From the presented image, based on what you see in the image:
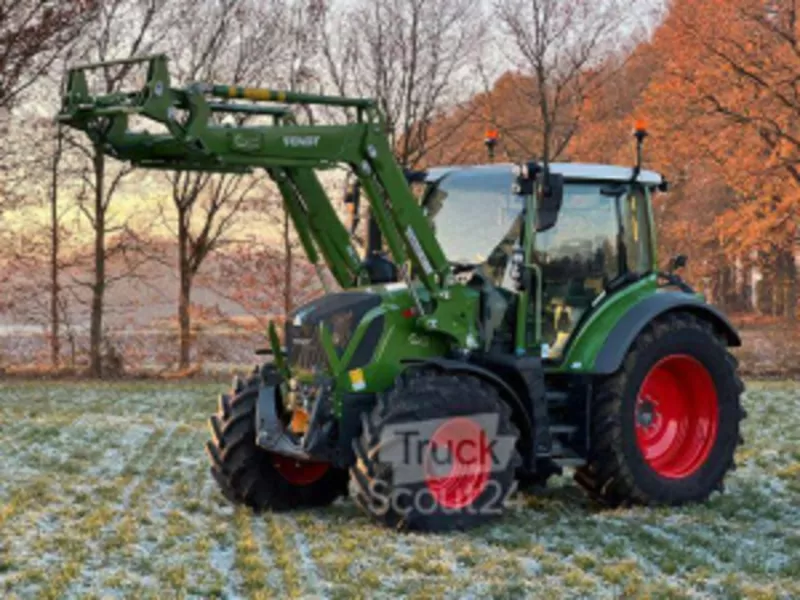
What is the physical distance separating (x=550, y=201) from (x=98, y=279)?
19267 mm

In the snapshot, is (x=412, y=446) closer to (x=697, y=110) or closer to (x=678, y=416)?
(x=678, y=416)

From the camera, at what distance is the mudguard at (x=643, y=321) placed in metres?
8.34

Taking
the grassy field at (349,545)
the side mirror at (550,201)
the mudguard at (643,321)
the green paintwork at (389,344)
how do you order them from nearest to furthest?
the grassy field at (349,545) → the green paintwork at (389,344) → the side mirror at (550,201) → the mudguard at (643,321)

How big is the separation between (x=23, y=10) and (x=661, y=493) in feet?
62.6

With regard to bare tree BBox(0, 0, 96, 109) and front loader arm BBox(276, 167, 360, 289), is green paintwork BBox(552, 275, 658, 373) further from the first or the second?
bare tree BBox(0, 0, 96, 109)

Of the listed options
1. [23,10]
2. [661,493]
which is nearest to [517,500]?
[661,493]

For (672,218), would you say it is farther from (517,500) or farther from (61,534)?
(61,534)

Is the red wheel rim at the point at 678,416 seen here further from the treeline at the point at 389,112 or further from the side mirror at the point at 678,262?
the treeline at the point at 389,112

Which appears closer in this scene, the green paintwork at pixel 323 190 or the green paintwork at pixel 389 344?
the green paintwork at pixel 323 190

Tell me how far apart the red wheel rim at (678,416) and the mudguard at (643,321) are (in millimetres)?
415

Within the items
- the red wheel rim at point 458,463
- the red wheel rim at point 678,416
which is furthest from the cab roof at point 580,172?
the red wheel rim at point 458,463

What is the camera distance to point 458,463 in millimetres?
7684

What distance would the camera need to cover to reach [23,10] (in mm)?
23359

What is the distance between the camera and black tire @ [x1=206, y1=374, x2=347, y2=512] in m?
8.53
